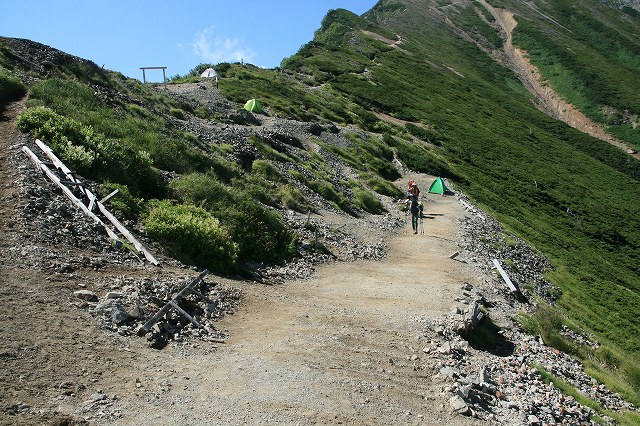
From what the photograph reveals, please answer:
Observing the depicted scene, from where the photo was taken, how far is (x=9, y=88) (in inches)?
784

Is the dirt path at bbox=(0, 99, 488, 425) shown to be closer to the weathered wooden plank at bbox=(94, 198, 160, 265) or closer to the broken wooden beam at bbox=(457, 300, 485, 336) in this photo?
the weathered wooden plank at bbox=(94, 198, 160, 265)

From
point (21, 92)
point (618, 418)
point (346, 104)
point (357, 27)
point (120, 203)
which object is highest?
point (357, 27)

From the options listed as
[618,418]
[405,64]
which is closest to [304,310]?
[618,418]

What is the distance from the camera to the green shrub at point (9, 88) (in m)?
19.4

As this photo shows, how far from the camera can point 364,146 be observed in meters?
49.5

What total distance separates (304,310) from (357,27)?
137752 millimetres

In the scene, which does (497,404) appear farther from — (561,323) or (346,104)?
(346,104)

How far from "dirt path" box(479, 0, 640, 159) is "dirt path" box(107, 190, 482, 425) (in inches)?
3559

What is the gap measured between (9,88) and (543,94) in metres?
124

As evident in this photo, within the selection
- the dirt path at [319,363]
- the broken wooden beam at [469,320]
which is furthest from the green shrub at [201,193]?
the broken wooden beam at [469,320]

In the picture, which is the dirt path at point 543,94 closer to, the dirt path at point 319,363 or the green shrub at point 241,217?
the green shrub at point 241,217

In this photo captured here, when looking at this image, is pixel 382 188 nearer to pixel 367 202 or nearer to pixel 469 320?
pixel 367 202

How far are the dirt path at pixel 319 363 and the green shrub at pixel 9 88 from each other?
13.1 m

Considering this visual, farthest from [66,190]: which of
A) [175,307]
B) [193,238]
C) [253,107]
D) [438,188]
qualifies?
[253,107]
